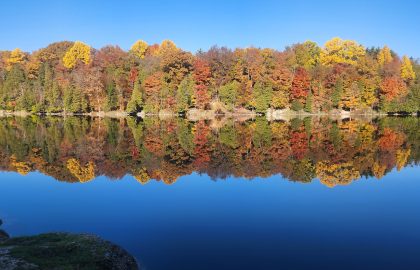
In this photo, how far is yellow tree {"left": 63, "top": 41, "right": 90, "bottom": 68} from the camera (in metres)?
105

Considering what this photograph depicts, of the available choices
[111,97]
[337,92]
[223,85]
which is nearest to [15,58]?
[111,97]

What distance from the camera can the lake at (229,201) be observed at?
484 inches

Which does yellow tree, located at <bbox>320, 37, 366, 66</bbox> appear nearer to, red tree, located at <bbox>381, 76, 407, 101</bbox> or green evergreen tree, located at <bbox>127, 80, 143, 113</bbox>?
red tree, located at <bbox>381, 76, 407, 101</bbox>

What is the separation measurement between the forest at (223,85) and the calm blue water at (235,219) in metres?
61.3

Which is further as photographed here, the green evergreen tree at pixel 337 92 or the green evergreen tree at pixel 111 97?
the green evergreen tree at pixel 111 97

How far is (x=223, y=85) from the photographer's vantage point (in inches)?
3460

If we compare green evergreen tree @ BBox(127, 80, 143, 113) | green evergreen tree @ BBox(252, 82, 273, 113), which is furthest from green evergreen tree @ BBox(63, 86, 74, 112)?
green evergreen tree @ BBox(252, 82, 273, 113)

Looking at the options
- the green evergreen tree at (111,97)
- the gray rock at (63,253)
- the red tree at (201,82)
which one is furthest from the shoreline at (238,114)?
the gray rock at (63,253)

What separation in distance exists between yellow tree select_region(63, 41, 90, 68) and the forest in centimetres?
634

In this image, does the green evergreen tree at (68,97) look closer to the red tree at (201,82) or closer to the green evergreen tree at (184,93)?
the green evergreen tree at (184,93)

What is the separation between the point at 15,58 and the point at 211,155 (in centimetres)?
10266

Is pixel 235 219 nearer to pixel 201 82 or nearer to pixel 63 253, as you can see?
pixel 63 253

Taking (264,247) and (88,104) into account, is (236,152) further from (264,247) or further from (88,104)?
(88,104)

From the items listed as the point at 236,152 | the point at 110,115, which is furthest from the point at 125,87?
the point at 236,152
